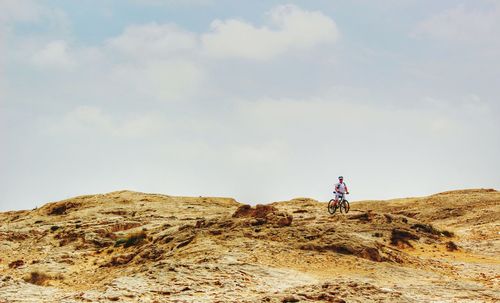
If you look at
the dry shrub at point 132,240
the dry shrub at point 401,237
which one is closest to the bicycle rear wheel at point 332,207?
the dry shrub at point 401,237

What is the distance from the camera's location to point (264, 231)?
2558 cm

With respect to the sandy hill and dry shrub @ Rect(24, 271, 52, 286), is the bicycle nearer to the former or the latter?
the sandy hill

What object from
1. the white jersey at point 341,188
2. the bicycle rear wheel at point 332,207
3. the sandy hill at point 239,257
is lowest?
the sandy hill at point 239,257

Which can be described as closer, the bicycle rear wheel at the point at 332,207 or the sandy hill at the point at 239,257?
the sandy hill at the point at 239,257

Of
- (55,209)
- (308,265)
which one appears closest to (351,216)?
(308,265)

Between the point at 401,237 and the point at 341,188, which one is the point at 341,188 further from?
the point at 401,237

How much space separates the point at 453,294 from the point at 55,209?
114 feet

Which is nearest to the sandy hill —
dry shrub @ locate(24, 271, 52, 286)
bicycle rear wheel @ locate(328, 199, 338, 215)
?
dry shrub @ locate(24, 271, 52, 286)

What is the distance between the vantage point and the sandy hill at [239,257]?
61.3 feet

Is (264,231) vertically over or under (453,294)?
over

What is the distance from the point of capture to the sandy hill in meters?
18.7

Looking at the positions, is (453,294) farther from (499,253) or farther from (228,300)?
(499,253)

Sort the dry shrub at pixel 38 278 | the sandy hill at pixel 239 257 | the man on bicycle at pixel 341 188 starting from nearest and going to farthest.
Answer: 1. the sandy hill at pixel 239 257
2. the dry shrub at pixel 38 278
3. the man on bicycle at pixel 341 188

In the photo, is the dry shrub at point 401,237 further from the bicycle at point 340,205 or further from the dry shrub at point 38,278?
the dry shrub at point 38,278
